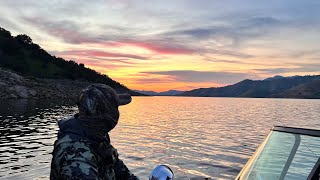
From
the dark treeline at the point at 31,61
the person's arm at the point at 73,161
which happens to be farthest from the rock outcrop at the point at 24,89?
the person's arm at the point at 73,161

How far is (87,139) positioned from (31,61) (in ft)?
613

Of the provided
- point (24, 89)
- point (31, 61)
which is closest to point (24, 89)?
point (24, 89)

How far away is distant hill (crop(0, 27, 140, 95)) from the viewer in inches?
6427

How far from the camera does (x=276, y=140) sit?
5023 mm

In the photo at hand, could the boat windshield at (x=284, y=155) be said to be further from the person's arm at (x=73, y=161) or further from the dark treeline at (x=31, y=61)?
the dark treeline at (x=31, y=61)

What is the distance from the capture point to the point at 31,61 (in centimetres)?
17662

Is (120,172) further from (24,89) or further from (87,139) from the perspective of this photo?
(24,89)

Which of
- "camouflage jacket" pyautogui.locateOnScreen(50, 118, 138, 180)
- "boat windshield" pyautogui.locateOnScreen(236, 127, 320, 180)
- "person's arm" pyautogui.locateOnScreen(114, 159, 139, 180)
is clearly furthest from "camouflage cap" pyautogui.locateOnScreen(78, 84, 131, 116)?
"boat windshield" pyautogui.locateOnScreen(236, 127, 320, 180)

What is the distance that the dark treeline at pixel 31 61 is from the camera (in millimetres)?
163500

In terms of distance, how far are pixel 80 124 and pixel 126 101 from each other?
2.54 feet

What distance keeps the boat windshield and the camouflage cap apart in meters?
2.55

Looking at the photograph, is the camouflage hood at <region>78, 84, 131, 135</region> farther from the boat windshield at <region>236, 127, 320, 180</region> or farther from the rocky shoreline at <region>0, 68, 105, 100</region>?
the rocky shoreline at <region>0, 68, 105, 100</region>

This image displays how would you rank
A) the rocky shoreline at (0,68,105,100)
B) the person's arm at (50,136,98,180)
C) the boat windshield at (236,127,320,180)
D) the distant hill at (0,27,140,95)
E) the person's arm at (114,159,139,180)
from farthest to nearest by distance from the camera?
the distant hill at (0,27,140,95)
the rocky shoreline at (0,68,105,100)
the person's arm at (114,159,139,180)
the boat windshield at (236,127,320,180)
the person's arm at (50,136,98,180)

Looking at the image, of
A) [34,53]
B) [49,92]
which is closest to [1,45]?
[34,53]
